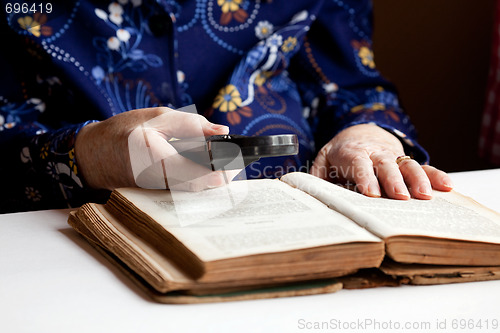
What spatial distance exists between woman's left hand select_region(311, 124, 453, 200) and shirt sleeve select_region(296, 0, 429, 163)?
0.16 metres

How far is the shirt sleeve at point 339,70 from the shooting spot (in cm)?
94

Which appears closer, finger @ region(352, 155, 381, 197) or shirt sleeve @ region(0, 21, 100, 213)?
finger @ region(352, 155, 381, 197)

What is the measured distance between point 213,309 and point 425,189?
29 cm

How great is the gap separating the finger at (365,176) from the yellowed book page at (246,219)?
3.3 inches

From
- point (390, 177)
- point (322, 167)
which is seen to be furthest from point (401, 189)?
point (322, 167)

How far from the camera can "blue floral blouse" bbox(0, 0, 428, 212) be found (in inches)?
28.7

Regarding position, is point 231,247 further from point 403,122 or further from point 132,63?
point 403,122

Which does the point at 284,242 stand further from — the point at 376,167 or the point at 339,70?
the point at 339,70

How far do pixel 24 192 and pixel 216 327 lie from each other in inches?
19.8

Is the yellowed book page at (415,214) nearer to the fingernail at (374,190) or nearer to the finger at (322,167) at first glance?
the fingernail at (374,190)

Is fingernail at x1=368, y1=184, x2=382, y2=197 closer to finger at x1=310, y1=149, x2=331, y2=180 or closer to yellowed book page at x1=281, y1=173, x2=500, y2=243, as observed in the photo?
yellowed book page at x1=281, y1=173, x2=500, y2=243

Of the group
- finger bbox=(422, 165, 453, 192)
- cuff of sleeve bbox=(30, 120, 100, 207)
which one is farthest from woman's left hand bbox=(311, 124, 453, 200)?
cuff of sleeve bbox=(30, 120, 100, 207)

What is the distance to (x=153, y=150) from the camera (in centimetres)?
51

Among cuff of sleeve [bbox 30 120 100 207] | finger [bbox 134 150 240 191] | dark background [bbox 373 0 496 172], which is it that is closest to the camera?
finger [bbox 134 150 240 191]
